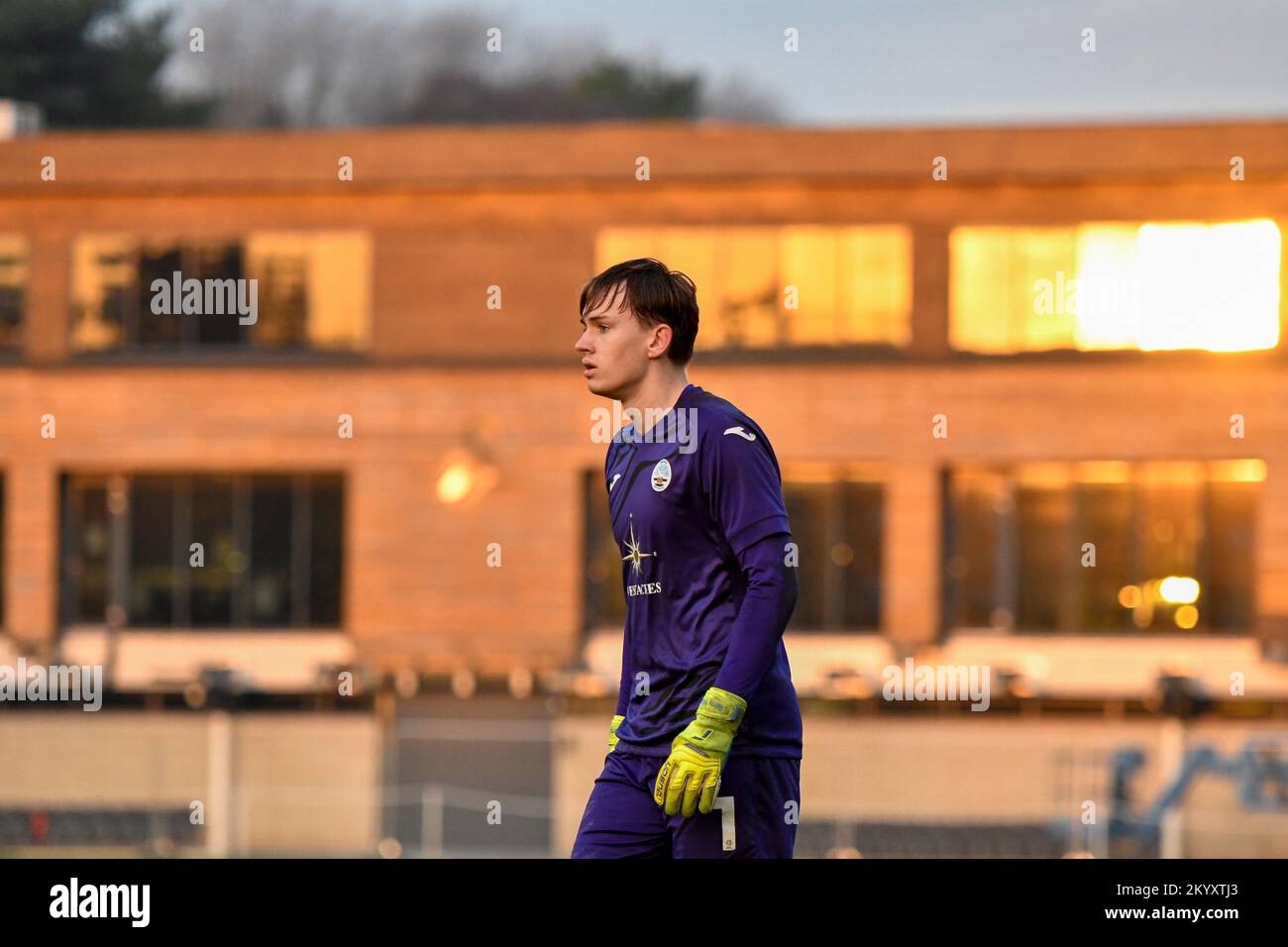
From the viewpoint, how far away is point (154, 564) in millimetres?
31422

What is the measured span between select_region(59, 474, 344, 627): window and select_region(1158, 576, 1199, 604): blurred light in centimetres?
1256

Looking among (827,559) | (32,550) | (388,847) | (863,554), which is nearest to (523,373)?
(827,559)

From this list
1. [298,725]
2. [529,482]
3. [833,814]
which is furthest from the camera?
[529,482]

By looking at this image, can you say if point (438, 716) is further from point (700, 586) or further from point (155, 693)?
point (700, 586)

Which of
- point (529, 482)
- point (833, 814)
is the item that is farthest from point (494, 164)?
point (833, 814)

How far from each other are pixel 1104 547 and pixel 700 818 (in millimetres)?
26144

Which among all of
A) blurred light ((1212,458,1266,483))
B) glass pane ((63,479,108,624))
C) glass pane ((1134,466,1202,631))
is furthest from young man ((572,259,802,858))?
glass pane ((63,479,108,624))

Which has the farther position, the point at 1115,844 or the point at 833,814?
the point at 833,814

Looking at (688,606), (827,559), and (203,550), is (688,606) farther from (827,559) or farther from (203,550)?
(203,550)

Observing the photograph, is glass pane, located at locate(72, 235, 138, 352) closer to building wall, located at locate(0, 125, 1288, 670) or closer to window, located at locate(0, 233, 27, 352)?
building wall, located at locate(0, 125, 1288, 670)

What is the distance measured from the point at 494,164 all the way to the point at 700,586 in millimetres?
26910

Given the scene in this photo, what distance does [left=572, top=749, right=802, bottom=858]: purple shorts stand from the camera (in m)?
4.94

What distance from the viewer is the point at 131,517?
31.7 metres

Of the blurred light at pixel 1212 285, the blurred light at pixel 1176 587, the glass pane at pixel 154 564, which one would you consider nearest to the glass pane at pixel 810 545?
the blurred light at pixel 1176 587
